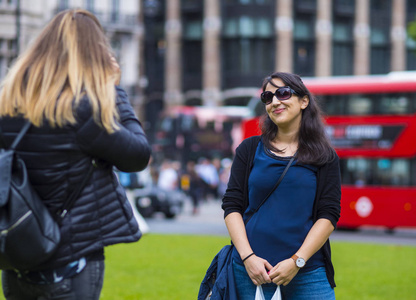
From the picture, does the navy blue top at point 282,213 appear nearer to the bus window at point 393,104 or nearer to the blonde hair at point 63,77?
the blonde hair at point 63,77

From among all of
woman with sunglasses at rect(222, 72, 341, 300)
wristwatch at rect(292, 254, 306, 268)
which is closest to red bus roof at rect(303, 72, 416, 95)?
woman with sunglasses at rect(222, 72, 341, 300)

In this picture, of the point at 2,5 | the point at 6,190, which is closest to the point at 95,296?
the point at 6,190

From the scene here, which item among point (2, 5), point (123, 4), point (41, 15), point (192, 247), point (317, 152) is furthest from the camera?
point (123, 4)

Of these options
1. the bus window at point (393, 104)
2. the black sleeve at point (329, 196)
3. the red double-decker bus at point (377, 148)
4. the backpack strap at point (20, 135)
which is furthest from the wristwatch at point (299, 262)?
the bus window at point (393, 104)

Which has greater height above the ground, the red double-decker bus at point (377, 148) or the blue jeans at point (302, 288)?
the blue jeans at point (302, 288)

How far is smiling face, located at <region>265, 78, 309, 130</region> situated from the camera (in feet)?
12.2

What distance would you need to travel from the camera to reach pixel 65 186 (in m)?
3.07

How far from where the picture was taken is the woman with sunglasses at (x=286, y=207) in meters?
3.50

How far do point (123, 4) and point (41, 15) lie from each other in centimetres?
1011

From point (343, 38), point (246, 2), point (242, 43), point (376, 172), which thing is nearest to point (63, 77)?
point (376, 172)

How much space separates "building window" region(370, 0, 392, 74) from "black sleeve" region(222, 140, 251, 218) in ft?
177

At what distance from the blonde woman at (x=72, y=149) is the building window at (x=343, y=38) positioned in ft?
174

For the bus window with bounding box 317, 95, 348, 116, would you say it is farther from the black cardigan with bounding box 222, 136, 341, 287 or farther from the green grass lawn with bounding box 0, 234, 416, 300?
the black cardigan with bounding box 222, 136, 341, 287

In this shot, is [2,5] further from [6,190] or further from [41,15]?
[6,190]
